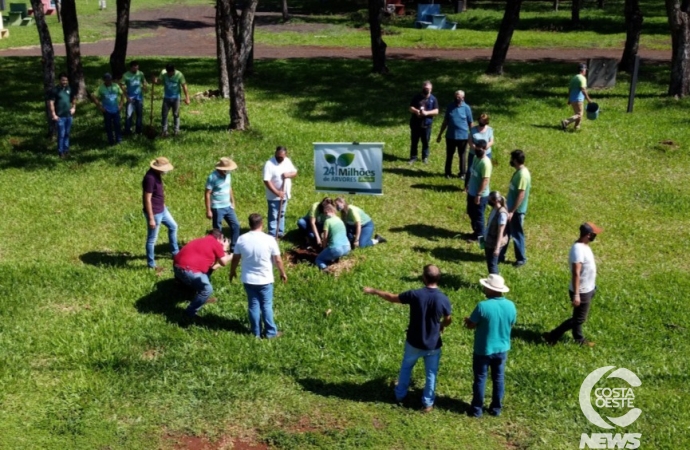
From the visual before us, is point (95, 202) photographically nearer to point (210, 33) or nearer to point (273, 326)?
point (273, 326)

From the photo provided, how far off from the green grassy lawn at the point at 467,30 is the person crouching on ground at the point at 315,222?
21.8m

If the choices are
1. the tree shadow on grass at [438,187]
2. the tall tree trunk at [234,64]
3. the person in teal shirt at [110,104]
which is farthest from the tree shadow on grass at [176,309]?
the tall tree trunk at [234,64]

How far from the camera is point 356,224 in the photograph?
42.1 ft

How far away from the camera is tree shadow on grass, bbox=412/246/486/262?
12961 mm

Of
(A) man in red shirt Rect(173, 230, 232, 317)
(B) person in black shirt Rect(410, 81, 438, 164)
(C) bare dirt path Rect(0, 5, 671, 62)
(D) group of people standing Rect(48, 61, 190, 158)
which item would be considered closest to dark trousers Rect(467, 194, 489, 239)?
(B) person in black shirt Rect(410, 81, 438, 164)

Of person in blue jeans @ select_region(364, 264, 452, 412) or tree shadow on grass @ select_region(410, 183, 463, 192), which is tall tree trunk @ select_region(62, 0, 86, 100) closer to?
tree shadow on grass @ select_region(410, 183, 463, 192)

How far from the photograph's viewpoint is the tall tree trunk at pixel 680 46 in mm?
22000

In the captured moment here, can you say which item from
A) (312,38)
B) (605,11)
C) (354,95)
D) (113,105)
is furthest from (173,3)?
(113,105)

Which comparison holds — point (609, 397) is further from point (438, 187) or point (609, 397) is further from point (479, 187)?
point (438, 187)

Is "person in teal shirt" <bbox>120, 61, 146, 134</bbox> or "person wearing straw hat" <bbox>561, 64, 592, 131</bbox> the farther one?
"person wearing straw hat" <bbox>561, 64, 592, 131</bbox>

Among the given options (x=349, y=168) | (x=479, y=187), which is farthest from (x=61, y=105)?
(x=479, y=187)

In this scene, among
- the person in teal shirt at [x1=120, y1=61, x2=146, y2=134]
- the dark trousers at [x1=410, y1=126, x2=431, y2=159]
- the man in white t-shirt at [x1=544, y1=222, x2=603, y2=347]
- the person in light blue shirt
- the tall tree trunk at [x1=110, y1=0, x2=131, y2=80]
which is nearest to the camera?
the man in white t-shirt at [x1=544, y1=222, x2=603, y2=347]

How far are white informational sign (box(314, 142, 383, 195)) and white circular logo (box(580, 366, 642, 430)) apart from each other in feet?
19.5

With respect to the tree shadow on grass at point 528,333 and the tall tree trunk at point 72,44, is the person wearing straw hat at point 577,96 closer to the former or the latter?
the tree shadow on grass at point 528,333
